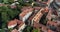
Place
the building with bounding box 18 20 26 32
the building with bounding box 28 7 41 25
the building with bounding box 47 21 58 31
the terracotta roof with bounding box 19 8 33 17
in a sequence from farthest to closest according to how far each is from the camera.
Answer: the terracotta roof with bounding box 19 8 33 17 < the building with bounding box 28 7 41 25 < the building with bounding box 47 21 58 31 < the building with bounding box 18 20 26 32

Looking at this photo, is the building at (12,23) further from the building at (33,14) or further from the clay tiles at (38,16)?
the clay tiles at (38,16)

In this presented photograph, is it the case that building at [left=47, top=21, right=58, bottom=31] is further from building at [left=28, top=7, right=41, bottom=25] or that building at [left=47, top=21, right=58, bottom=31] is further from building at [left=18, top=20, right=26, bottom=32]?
building at [left=18, top=20, right=26, bottom=32]

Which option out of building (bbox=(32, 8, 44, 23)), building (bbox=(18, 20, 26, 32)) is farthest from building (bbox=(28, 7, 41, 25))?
building (bbox=(18, 20, 26, 32))

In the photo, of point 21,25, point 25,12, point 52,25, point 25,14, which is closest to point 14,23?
point 21,25

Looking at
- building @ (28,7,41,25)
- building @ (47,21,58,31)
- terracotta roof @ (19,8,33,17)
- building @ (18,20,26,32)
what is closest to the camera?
building @ (18,20,26,32)

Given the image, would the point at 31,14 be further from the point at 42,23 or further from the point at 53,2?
the point at 53,2

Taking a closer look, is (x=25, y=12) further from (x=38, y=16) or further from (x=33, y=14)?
(x=38, y=16)

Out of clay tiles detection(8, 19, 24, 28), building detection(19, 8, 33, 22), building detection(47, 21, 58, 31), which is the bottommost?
building detection(47, 21, 58, 31)

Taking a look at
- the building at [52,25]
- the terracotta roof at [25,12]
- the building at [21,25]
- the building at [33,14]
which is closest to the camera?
the building at [21,25]

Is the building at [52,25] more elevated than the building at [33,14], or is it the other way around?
the building at [33,14]

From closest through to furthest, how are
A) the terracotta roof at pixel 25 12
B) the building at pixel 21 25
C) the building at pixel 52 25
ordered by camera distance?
the building at pixel 21 25 < the building at pixel 52 25 < the terracotta roof at pixel 25 12

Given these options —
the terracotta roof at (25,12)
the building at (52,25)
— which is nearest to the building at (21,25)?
the terracotta roof at (25,12)
